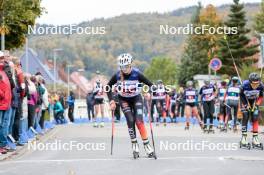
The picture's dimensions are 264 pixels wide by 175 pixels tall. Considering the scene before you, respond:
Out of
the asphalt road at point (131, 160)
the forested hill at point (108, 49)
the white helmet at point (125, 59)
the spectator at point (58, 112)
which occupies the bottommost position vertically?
the asphalt road at point (131, 160)

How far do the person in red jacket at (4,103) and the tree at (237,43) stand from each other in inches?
2471

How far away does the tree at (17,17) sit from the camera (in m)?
22.5

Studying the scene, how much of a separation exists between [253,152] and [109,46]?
177 meters

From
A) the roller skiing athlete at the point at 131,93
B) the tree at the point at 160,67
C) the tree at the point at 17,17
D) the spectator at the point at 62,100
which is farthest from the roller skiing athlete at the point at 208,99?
the tree at the point at 160,67

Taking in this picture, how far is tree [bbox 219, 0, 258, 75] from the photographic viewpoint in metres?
77.9

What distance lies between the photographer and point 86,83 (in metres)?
178

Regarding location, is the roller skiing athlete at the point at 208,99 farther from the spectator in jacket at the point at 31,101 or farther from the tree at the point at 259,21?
the tree at the point at 259,21

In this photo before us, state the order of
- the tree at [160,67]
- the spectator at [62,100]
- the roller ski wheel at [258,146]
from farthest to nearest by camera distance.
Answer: the tree at [160,67], the spectator at [62,100], the roller ski wheel at [258,146]

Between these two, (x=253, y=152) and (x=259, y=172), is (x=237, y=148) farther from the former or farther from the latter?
(x=259, y=172)

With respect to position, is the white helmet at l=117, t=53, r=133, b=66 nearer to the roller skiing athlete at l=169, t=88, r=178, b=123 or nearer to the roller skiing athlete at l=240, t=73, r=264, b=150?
the roller skiing athlete at l=240, t=73, r=264, b=150

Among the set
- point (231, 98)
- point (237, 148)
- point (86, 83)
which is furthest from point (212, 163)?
point (86, 83)

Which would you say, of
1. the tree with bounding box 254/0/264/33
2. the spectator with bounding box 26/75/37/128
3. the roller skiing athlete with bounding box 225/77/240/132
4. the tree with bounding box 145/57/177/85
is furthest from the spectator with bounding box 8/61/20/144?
the tree with bounding box 145/57/177/85

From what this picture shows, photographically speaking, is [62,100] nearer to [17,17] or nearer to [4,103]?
[17,17]

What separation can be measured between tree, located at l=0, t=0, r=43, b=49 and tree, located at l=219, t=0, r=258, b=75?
51.1 meters
